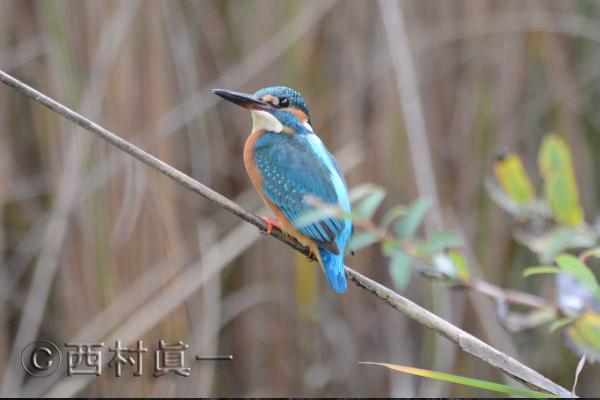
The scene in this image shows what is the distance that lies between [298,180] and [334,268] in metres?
0.24

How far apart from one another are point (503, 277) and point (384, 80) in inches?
30.7

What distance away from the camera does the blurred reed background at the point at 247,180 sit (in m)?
2.15

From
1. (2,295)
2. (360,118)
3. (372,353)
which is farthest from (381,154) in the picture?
(2,295)

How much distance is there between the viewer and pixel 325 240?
1430 mm

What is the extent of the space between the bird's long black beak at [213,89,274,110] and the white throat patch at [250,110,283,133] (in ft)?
0.18

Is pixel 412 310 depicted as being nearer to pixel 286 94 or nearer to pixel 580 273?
pixel 580 273

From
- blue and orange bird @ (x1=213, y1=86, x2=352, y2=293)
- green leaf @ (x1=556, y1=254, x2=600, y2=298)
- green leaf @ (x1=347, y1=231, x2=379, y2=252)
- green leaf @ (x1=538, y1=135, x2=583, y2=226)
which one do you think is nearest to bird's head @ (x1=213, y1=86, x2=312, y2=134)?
blue and orange bird @ (x1=213, y1=86, x2=352, y2=293)

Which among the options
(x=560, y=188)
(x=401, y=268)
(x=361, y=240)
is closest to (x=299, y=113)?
(x=361, y=240)

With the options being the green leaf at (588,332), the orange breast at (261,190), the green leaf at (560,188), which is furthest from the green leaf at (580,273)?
the orange breast at (261,190)

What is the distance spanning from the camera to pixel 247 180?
2658 mm

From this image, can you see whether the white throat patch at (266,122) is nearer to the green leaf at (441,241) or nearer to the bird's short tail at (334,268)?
the bird's short tail at (334,268)

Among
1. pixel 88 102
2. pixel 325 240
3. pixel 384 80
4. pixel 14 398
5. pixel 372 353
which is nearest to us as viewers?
pixel 325 240

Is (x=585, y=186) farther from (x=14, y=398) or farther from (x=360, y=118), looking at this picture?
(x=14, y=398)

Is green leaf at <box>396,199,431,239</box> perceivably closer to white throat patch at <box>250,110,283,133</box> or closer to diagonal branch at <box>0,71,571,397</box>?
diagonal branch at <box>0,71,571,397</box>
